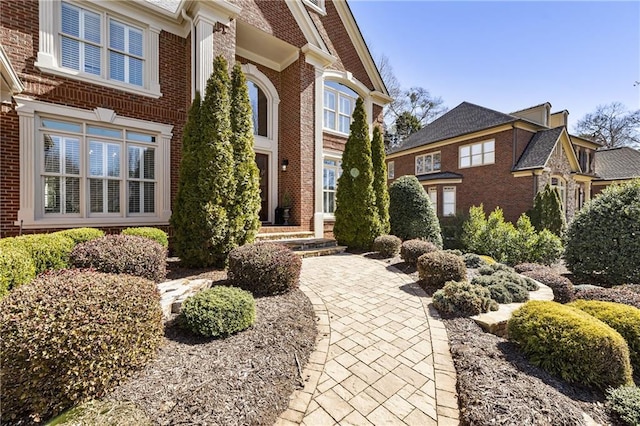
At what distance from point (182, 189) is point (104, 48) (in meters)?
4.29

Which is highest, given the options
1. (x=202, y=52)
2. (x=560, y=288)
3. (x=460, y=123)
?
(x=460, y=123)

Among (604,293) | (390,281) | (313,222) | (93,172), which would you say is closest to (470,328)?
(390,281)

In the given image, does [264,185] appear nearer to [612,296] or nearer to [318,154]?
[318,154]

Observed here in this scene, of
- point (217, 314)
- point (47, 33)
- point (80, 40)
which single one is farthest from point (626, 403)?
point (47, 33)

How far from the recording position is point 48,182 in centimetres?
593

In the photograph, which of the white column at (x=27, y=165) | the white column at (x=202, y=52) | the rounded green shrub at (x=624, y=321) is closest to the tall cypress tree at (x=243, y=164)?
the white column at (x=202, y=52)

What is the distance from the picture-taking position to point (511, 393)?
2.30 meters

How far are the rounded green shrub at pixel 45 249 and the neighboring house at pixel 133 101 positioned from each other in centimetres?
281

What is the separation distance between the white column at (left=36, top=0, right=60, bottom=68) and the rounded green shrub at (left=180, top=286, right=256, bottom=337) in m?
6.67

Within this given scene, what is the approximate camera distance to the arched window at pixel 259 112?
9.48 metres

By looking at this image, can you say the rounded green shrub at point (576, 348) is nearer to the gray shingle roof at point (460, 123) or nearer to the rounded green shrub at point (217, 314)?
the rounded green shrub at point (217, 314)

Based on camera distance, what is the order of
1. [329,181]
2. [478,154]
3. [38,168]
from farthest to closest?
[478,154]
[329,181]
[38,168]

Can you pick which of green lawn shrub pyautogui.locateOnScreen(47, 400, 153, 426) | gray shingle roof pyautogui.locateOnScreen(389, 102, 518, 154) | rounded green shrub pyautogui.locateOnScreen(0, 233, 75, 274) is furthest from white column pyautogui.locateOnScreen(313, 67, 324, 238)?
gray shingle roof pyautogui.locateOnScreen(389, 102, 518, 154)

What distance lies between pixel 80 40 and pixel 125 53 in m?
0.84
